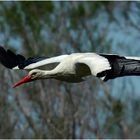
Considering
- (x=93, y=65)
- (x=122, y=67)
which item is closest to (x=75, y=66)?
(x=93, y=65)

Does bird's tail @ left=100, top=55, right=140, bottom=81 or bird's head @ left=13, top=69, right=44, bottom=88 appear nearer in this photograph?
bird's tail @ left=100, top=55, right=140, bottom=81

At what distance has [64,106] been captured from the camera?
14.3 meters

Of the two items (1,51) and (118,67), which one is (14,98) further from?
(118,67)

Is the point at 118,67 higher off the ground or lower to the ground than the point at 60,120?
higher

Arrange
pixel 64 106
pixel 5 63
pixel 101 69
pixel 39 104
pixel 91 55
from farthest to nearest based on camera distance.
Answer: pixel 39 104 < pixel 64 106 < pixel 5 63 < pixel 91 55 < pixel 101 69

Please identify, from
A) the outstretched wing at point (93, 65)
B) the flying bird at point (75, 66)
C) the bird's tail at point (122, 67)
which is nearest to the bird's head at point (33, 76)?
the flying bird at point (75, 66)

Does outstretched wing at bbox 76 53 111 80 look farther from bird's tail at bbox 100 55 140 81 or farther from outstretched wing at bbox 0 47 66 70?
outstretched wing at bbox 0 47 66 70

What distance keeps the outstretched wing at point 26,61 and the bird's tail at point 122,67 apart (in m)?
1.23

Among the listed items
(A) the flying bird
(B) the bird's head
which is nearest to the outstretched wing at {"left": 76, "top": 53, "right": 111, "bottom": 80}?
(A) the flying bird

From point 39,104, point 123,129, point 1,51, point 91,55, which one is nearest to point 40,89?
point 39,104

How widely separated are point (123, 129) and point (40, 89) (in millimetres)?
1674

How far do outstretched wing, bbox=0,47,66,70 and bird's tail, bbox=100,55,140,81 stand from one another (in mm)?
1232

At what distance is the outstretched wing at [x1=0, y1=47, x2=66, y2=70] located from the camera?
33.0ft

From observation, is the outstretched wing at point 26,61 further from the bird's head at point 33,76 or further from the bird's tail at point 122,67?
the bird's tail at point 122,67
